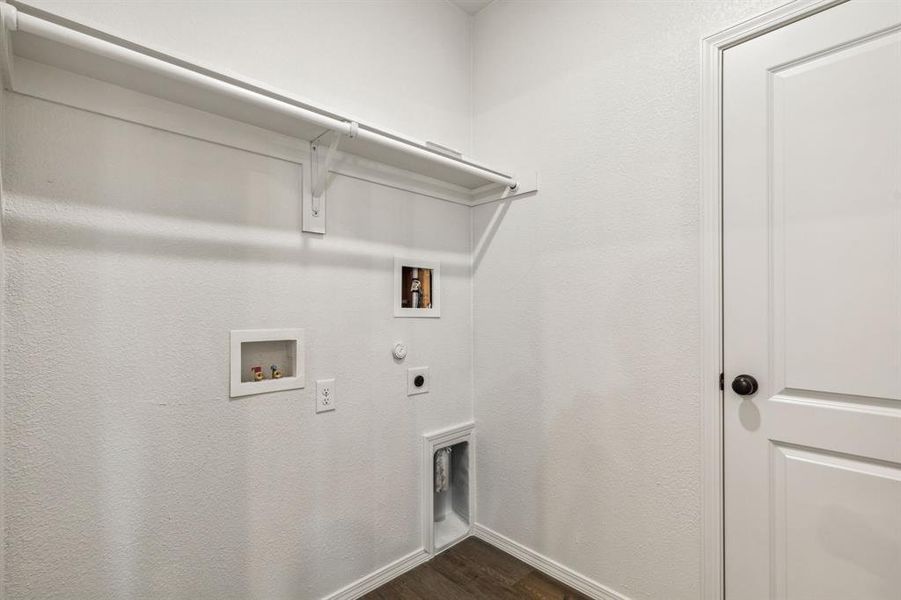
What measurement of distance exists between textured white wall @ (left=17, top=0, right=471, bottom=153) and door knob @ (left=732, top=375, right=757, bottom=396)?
1572 mm

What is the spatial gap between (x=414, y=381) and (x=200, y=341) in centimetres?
87

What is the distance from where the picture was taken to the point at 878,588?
108 centimetres

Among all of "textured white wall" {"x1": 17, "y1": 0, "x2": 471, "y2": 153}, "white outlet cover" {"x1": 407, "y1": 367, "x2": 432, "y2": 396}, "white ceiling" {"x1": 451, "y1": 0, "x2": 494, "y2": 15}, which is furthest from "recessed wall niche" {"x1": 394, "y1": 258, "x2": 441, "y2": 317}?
"white ceiling" {"x1": 451, "y1": 0, "x2": 494, "y2": 15}

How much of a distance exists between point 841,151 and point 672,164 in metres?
0.43

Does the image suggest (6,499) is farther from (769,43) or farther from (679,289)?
(769,43)

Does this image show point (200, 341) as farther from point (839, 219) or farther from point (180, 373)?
point (839, 219)

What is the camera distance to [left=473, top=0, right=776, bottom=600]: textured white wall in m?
1.41

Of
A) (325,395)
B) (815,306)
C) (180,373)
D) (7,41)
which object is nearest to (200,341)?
(180,373)

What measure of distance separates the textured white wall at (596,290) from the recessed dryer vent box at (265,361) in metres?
0.93

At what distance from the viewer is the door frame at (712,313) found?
132 cm

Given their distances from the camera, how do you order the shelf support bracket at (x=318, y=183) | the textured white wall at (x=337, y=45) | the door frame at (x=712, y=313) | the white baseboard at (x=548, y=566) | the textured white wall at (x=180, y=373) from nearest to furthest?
the textured white wall at (x=180, y=373), the textured white wall at (x=337, y=45), the door frame at (x=712, y=313), the shelf support bracket at (x=318, y=183), the white baseboard at (x=548, y=566)

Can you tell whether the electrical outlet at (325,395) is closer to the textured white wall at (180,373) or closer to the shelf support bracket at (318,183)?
the textured white wall at (180,373)

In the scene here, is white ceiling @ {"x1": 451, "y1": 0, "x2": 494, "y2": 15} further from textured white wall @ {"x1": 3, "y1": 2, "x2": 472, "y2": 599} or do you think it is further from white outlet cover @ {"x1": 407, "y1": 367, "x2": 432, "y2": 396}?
white outlet cover @ {"x1": 407, "y1": 367, "x2": 432, "y2": 396}

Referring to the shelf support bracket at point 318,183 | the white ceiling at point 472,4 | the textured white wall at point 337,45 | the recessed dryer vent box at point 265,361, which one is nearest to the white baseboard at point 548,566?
the recessed dryer vent box at point 265,361
